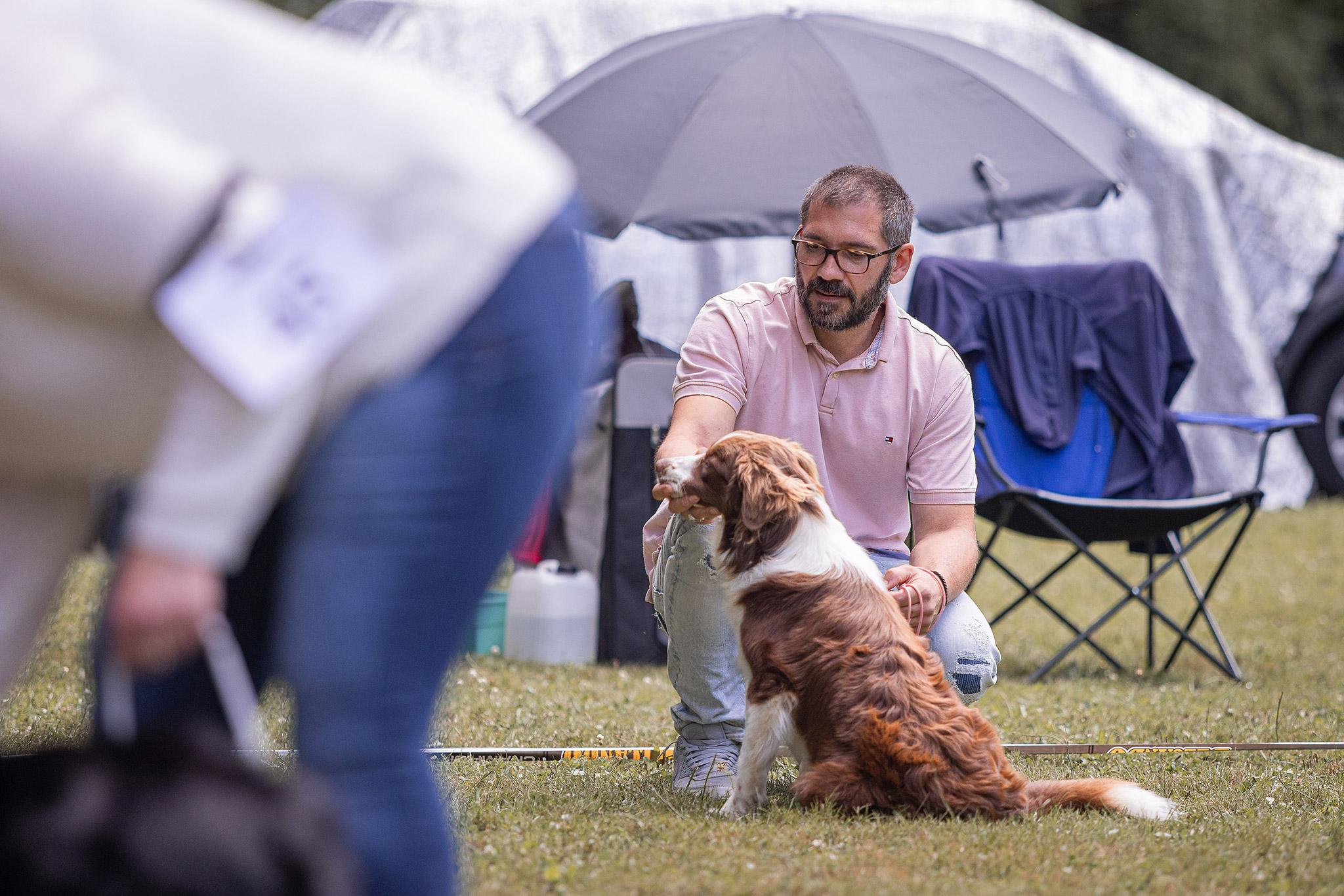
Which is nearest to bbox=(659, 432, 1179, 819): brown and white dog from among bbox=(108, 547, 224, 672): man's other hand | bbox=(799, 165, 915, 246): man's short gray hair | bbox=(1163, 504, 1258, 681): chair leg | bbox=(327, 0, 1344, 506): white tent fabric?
bbox=(799, 165, 915, 246): man's short gray hair

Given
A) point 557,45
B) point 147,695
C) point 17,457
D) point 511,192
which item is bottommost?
point 147,695

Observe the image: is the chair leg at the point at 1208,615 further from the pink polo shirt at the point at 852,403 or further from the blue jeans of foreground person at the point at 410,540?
the blue jeans of foreground person at the point at 410,540

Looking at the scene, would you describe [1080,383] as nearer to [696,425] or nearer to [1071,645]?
[1071,645]

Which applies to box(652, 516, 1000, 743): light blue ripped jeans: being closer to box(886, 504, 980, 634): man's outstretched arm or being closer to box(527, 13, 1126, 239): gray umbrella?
box(886, 504, 980, 634): man's outstretched arm

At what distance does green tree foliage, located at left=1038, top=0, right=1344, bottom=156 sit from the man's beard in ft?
41.0

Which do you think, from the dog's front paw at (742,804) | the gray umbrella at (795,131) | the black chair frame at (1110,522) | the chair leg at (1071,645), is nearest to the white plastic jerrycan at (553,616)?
the gray umbrella at (795,131)

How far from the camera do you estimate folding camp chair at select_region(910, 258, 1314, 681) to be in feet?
17.6

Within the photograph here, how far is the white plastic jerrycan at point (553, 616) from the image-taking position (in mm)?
5305

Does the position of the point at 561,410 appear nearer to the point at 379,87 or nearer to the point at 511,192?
the point at 511,192

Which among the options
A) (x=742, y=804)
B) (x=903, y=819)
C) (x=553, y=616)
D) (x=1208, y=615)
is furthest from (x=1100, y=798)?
(x=553, y=616)

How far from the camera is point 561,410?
1.61 meters

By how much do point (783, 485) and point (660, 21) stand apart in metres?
6.68

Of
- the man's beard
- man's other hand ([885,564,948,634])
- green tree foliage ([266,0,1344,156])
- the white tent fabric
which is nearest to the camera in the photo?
man's other hand ([885,564,948,634])

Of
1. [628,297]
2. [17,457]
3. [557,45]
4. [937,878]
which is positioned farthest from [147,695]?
[557,45]
